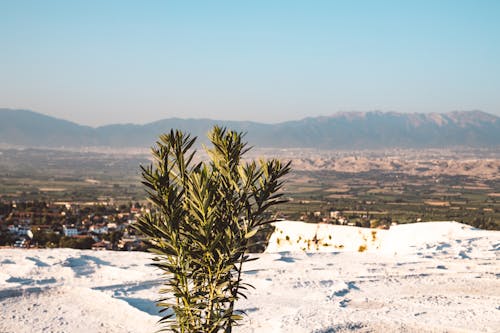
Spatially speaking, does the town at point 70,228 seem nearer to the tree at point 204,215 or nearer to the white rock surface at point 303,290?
the white rock surface at point 303,290

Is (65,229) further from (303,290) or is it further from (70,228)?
(303,290)

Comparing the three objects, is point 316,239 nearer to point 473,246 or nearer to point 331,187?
point 473,246

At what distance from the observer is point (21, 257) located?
1516cm

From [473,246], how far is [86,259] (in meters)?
12.6

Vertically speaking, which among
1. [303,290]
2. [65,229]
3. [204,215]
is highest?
[204,215]

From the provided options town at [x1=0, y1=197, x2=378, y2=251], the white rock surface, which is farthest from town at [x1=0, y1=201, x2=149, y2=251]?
the white rock surface

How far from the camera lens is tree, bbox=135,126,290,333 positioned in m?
6.36

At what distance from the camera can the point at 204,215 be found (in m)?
6.19

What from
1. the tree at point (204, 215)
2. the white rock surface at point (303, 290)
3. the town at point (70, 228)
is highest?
the tree at point (204, 215)

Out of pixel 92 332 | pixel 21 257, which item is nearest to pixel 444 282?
pixel 92 332

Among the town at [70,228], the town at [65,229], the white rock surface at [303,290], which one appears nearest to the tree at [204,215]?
the white rock surface at [303,290]

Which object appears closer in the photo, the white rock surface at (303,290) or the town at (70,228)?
the white rock surface at (303,290)

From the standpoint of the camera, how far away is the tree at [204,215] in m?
6.36

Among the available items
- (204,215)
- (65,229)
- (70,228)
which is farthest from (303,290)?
(70,228)
